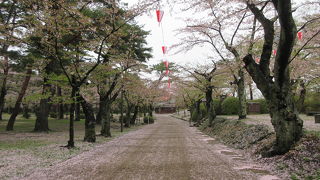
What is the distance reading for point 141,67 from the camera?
56.9 ft

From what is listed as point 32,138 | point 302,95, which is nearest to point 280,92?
point 32,138

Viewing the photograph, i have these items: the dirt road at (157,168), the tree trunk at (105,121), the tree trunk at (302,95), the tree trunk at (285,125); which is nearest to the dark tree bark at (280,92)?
the tree trunk at (285,125)

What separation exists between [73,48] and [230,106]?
20.3m

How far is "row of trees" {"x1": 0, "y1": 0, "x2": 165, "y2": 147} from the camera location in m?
9.12

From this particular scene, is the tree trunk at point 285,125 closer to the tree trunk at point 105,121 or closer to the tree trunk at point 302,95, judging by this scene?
the tree trunk at point 105,121

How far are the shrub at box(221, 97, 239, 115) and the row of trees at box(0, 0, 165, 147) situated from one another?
1134 centimetres

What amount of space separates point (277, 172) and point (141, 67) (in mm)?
12649

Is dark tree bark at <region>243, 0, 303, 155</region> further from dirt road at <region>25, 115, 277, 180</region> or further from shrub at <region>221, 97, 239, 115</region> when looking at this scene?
shrub at <region>221, 97, 239, 115</region>

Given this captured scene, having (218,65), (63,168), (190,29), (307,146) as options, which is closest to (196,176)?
(307,146)

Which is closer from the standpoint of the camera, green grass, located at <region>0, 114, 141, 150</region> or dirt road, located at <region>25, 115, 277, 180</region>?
dirt road, located at <region>25, 115, 277, 180</region>

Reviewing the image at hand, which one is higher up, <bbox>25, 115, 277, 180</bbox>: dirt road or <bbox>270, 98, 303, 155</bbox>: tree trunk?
<bbox>270, 98, 303, 155</bbox>: tree trunk

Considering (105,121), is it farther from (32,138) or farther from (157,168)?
(157,168)

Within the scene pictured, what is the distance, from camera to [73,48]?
530 inches

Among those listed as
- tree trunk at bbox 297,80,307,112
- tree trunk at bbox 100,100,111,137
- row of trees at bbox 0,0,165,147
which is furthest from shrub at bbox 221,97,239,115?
tree trunk at bbox 100,100,111,137
